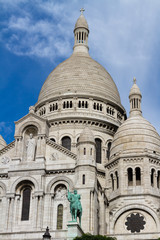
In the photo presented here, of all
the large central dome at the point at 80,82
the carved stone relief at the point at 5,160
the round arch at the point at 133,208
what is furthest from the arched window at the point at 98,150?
the carved stone relief at the point at 5,160

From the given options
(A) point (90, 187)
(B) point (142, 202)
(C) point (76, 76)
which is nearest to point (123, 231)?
(B) point (142, 202)

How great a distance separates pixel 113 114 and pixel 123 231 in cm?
2132

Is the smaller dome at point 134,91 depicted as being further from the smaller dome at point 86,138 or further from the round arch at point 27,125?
the round arch at point 27,125

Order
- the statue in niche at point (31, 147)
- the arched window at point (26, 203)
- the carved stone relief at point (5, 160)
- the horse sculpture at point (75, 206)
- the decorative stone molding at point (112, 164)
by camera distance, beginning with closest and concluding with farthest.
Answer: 1. the horse sculpture at point (75, 206)
2. the arched window at point (26, 203)
3. the statue in niche at point (31, 147)
4. the carved stone relief at point (5, 160)
5. the decorative stone molding at point (112, 164)

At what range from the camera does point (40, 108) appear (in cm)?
7062

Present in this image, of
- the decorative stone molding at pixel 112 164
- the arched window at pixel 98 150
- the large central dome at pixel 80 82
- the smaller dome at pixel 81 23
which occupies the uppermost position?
the smaller dome at pixel 81 23

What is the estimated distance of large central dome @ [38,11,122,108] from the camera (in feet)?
227

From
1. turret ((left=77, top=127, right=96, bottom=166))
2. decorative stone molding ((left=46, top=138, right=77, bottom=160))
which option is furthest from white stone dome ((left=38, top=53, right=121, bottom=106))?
turret ((left=77, top=127, right=96, bottom=166))

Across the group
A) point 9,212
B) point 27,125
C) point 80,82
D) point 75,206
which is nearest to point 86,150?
point 27,125

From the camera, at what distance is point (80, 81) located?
70.4 meters

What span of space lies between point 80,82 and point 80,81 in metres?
0.24

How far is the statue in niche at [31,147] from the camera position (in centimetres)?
5184

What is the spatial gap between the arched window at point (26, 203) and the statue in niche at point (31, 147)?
3.24m

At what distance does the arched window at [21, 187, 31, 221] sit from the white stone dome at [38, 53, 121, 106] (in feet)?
68.4
